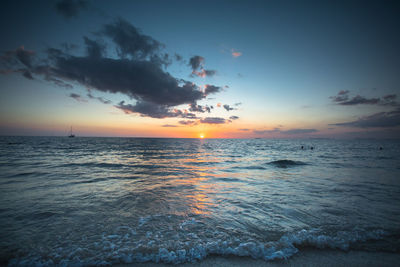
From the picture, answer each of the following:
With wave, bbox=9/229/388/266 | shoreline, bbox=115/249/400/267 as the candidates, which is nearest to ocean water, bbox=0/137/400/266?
wave, bbox=9/229/388/266

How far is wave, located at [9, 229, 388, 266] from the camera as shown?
11.8 feet

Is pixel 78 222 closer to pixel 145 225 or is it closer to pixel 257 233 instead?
pixel 145 225

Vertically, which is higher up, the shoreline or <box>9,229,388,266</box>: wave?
<box>9,229,388,266</box>: wave

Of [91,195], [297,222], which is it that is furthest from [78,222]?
[297,222]

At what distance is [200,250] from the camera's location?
3930 millimetres

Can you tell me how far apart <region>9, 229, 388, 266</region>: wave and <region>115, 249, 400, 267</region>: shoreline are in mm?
100

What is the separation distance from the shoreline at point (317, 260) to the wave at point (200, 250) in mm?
100

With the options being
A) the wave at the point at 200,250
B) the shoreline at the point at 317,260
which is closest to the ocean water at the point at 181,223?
the wave at the point at 200,250

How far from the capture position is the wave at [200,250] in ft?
11.8

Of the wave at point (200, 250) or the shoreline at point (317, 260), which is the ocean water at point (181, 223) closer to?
the wave at point (200, 250)

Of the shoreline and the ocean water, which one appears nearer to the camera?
the shoreline

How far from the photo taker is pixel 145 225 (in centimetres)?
501

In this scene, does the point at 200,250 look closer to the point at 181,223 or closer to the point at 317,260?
the point at 181,223

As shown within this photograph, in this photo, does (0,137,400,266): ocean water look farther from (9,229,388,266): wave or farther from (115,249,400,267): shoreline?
(115,249,400,267): shoreline
